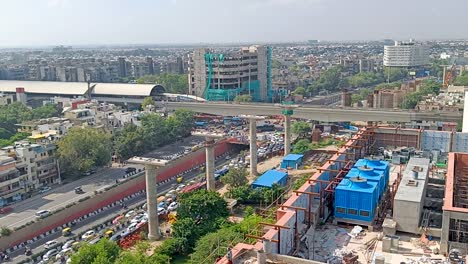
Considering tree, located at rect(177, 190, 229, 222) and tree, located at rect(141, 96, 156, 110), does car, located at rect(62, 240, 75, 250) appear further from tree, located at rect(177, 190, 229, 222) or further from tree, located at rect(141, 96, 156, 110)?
tree, located at rect(141, 96, 156, 110)

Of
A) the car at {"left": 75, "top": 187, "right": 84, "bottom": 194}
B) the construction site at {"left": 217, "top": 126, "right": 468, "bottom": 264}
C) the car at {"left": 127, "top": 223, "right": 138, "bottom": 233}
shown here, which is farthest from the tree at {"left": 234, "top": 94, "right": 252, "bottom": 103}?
the construction site at {"left": 217, "top": 126, "right": 468, "bottom": 264}

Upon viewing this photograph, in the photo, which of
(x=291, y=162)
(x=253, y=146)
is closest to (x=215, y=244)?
(x=253, y=146)

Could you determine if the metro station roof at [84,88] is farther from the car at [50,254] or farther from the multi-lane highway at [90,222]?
the car at [50,254]

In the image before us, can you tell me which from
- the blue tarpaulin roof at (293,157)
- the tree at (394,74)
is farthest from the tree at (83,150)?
the tree at (394,74)

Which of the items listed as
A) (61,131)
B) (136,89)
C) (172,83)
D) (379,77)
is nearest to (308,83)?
(379,77)

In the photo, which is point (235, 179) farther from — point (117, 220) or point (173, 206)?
point (117, 220)

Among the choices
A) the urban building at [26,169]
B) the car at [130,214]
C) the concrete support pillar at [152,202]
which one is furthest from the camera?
the urban building at [26,169]

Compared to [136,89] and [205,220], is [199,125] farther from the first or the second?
[205,220]
